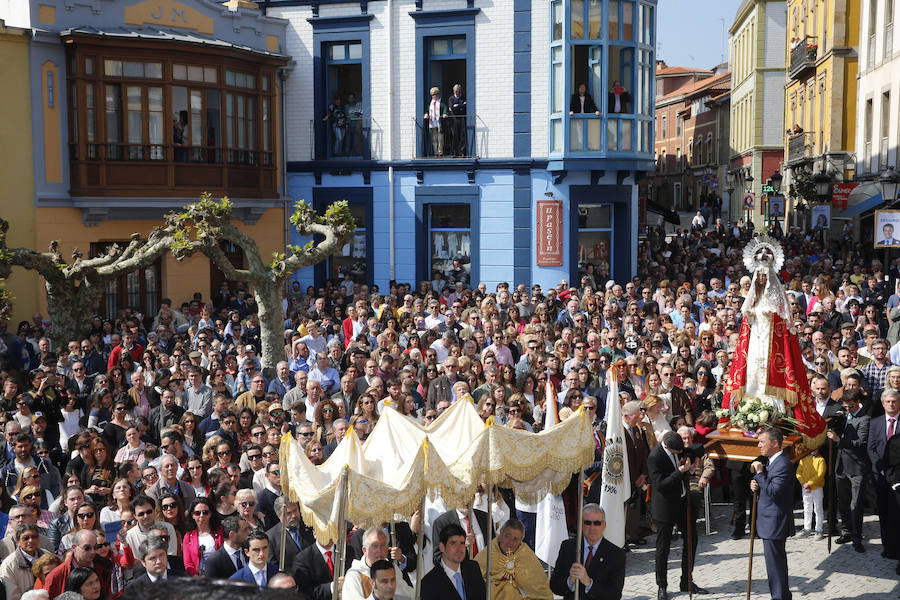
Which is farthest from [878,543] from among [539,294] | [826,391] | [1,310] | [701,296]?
[1,310]

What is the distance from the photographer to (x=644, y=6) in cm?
2402

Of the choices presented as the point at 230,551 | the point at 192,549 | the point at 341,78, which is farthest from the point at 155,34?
the point at 230,551

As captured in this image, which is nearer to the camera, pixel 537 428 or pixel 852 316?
pixel 537 428

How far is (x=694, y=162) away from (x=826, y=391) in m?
63.0

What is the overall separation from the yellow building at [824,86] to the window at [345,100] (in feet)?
46.9

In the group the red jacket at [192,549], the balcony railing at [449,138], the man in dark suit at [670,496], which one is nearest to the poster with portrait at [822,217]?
the balcony railing at [449,138]

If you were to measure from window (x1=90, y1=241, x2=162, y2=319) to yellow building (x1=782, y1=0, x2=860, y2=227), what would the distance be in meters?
19.1

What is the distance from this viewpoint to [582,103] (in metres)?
23.5

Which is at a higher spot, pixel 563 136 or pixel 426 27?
pixel 426 27

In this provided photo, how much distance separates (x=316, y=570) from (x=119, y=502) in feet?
6.34

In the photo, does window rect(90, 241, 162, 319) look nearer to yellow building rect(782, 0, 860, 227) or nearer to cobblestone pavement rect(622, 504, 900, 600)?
cobblestone pavement rect(622, 504, 900, 600)

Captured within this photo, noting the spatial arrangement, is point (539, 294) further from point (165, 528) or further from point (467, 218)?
point (165, 528)

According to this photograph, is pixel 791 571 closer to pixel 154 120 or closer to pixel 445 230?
pixel 445 230

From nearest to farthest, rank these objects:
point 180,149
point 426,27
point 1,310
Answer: point 1,310 → point 180,149 → point 426,27
